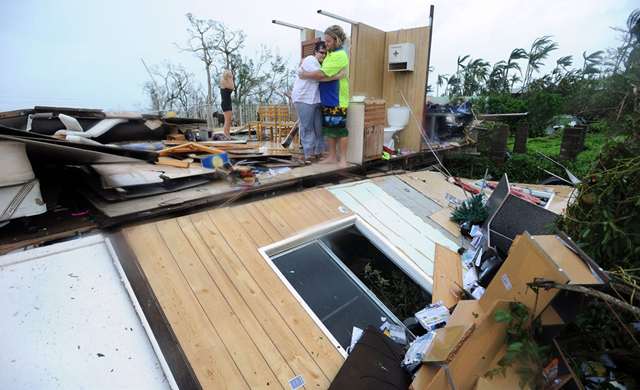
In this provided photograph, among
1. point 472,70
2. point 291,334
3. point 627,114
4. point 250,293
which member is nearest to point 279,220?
point 250,293

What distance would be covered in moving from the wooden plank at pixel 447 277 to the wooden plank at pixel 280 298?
3.17 ft

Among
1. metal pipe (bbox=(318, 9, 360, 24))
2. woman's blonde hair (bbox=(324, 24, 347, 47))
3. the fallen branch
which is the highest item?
metal pipe (bbox=(318, 9, 360, 24))

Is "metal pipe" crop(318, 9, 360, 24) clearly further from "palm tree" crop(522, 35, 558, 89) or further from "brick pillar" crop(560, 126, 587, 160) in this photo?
"palm tree" crop(522, 35, 558, 89)

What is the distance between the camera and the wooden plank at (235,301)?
5.61ft

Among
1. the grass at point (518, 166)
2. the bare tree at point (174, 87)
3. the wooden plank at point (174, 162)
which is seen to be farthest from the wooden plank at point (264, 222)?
the bare tree at point (174, 87)

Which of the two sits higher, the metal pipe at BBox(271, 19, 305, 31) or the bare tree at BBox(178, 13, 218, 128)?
the bare tree at BBox(178, 13, 218, 128)

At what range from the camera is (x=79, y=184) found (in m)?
2.86

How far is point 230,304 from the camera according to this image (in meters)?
1.94

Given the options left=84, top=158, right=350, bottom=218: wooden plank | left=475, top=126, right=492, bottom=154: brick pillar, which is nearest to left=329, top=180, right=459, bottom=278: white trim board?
left=84, top=158, right=350, bottom=218: wooden plank

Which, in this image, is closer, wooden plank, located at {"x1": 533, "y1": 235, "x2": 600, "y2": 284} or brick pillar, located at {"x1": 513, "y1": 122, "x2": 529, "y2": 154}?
wooden plank, located at {"x1": 533, "y1": 235, "x2": 600, "y2": 284}

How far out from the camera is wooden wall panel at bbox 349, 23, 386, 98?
16.5 feet

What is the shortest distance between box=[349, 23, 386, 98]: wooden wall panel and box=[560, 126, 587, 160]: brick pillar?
15.0 ft

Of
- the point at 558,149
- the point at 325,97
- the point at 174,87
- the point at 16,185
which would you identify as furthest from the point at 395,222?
the point at 174,87

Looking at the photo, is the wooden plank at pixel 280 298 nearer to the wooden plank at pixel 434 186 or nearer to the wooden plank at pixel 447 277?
the wooden plank at pixel 447 277
